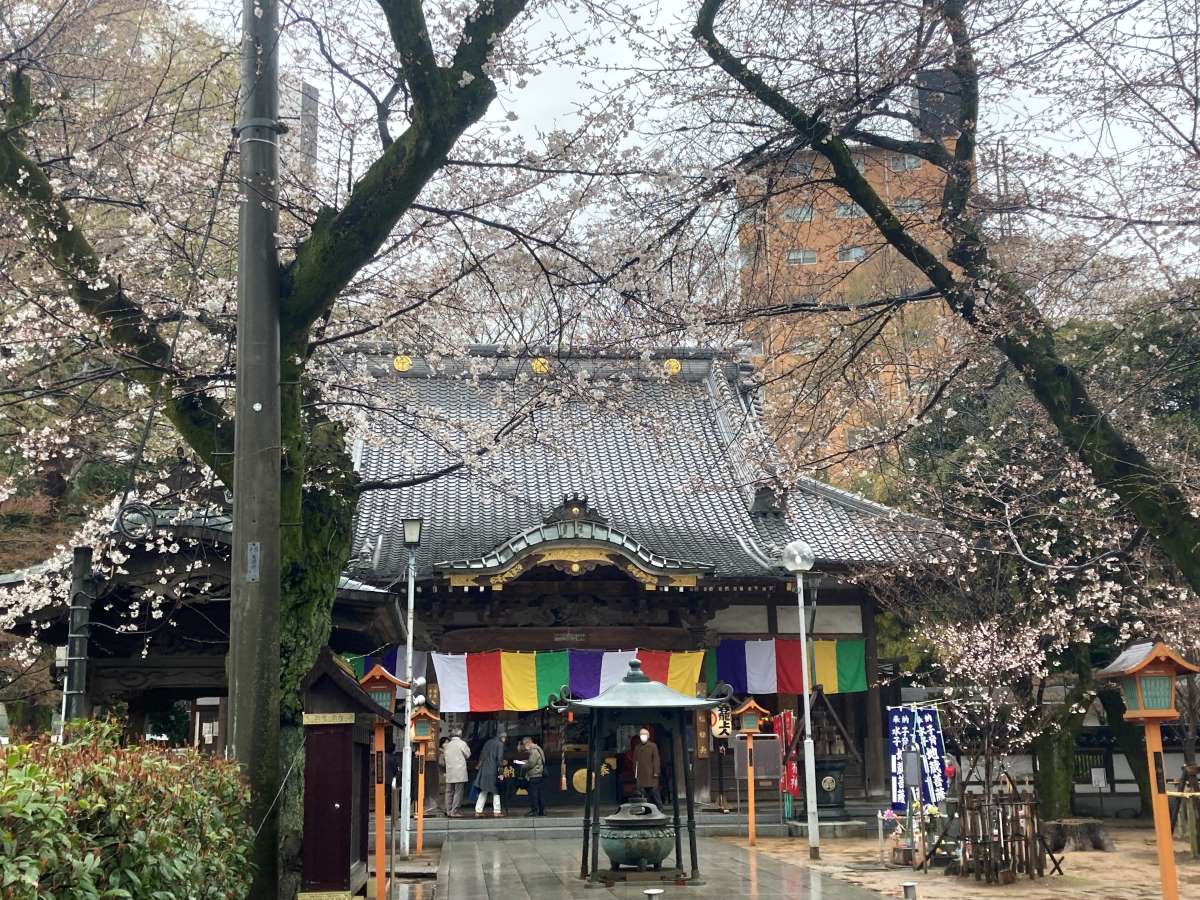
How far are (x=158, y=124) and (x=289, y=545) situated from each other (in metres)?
3.64

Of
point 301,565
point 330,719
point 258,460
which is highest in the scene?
point 258,460

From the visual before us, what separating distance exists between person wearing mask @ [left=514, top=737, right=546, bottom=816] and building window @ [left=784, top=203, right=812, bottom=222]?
12.1 meters

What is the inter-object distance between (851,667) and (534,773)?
244 inches

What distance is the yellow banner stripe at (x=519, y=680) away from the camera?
1909 centimetres

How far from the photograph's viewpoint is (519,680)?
1917cm

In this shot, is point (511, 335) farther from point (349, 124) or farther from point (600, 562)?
point (600, 562)

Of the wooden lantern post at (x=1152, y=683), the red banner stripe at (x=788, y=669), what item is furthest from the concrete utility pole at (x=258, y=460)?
the red banner stripe at (x=788, y=669)

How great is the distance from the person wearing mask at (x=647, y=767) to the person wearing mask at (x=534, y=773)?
193cm

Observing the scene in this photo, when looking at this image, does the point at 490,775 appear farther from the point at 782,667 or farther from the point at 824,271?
the point at 824,271

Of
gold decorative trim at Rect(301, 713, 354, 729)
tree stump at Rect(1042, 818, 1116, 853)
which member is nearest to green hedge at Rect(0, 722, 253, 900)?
gold decorative trim at Rect(301, 713, 354, 729)

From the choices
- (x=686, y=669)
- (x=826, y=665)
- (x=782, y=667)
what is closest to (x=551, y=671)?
(x=686, y=669)

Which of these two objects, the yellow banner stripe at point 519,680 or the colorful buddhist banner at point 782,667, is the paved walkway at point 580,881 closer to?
the yellow banner stripe at point 519,680

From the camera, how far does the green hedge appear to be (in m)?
2.71

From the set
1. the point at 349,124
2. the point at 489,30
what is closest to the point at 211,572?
the point at 349,124
